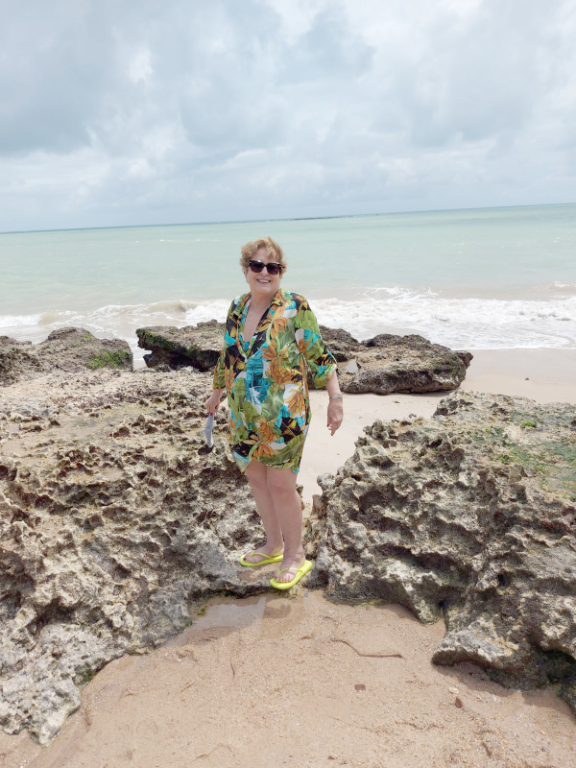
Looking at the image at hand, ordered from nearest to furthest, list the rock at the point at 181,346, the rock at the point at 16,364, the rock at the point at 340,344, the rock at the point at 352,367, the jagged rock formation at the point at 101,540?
the jagged rock formation at the point at 101,540
the rock at the point at 16,364
the rock at the point at 181,346
the rock at the point at 352,367
the rock at the point at 340,344

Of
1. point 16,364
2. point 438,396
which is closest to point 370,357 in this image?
point 438,396

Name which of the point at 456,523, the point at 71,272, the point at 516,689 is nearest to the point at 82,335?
the point at 456,523

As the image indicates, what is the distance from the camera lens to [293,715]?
6.79ft

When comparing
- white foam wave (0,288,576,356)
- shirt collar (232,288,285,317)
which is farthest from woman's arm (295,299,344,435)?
white foam wave (0,288,576,356)

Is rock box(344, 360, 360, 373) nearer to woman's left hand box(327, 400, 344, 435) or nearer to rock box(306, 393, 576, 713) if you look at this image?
rock box(306, 393, 576, 713)

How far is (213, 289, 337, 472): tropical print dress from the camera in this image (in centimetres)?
251

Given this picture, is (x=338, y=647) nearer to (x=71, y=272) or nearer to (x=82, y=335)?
(x=82, y=335)

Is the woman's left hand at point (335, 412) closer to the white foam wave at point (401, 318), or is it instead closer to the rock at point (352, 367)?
the rock at point (352, 367)

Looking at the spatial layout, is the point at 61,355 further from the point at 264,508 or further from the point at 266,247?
the point at 266,247

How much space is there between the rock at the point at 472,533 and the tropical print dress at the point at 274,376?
57cm

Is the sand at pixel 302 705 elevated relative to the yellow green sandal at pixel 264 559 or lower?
lower

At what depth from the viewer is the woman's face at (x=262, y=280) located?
255 cm

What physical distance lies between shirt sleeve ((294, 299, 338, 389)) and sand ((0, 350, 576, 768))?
1.11 meters

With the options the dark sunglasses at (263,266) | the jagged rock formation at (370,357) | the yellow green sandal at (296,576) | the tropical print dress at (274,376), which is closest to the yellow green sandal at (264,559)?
the yellow green sandal at (296,576)
